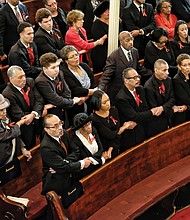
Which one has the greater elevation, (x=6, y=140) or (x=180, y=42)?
(x=6, y=140)

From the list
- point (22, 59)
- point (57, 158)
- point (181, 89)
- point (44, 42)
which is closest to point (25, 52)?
point (22, 59)

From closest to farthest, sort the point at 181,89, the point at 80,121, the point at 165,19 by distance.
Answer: the point at 80,121 < the point at 181,89 < the point at 165,19

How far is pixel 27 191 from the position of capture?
15.4 feet

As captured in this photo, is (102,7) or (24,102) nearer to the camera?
(24,102)

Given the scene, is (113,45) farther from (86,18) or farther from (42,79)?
(42,79)

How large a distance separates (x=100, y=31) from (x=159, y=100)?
1.26 meters

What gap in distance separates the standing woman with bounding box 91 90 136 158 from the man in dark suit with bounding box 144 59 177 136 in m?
0.57

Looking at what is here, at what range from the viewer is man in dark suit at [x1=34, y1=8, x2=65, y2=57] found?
5.44 meters

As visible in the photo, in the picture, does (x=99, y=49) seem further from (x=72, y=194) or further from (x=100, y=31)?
(x=72, y=194)

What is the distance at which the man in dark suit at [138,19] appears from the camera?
6348 millimetres

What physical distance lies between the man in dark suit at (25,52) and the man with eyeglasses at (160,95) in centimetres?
113

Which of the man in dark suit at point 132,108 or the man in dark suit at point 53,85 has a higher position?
the man in dark suit at point 53,85

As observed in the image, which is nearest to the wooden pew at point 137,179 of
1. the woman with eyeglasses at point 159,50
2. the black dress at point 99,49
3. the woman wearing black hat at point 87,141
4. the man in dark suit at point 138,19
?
the woman wearing black hat at point 87,141

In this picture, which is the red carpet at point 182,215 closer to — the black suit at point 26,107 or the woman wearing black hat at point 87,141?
the woman wearing black hat at point 87,141
